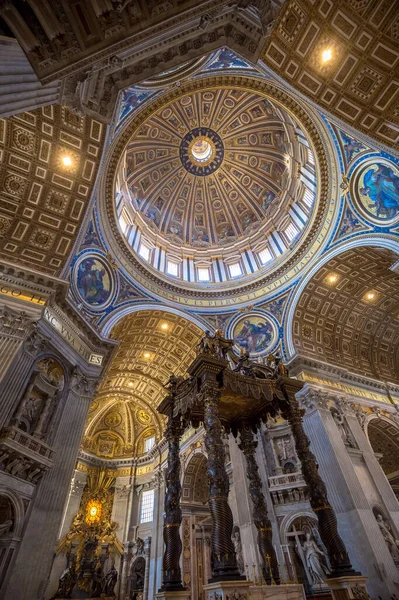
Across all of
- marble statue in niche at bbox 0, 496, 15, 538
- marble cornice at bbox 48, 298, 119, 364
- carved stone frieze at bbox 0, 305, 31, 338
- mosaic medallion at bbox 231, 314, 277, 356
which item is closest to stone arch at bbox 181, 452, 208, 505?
mosaic medallion at bbox 231, 314, 277, 356

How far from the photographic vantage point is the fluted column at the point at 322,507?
659cm

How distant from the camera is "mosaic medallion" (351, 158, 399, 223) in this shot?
11.5 m

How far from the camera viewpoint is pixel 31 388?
10.7 meters

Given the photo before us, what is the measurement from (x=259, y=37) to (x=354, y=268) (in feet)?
38.4

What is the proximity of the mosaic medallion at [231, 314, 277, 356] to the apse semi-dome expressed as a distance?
9.01 ft

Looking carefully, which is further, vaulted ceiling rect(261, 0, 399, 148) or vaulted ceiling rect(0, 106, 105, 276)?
vaulted ceiling rect(0, 106, 105, 276)

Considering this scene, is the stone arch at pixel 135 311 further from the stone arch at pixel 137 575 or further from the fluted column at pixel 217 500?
the stone arch at pixel 137 575

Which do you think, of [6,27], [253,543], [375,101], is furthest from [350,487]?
[6,27]

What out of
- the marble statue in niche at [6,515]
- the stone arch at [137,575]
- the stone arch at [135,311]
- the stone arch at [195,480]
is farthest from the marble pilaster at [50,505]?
the stone arch at [137,575]

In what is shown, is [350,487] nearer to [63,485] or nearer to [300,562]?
[300,562]

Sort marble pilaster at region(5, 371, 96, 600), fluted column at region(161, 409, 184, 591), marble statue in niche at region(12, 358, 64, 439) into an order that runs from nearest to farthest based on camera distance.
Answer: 1. fluted column at region(161, 409, 184, 591)
2. marble pilaster at region(5, 371, 96, 600)
3. marble statue in niche at region(12, 358, 64, 439)

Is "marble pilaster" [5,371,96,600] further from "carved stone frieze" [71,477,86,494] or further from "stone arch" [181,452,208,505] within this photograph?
"carved stone frieze" [71,477,86,494]

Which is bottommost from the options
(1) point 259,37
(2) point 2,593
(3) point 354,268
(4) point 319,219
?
(2) point 2,593

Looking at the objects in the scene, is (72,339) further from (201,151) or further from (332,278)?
(201,151)
